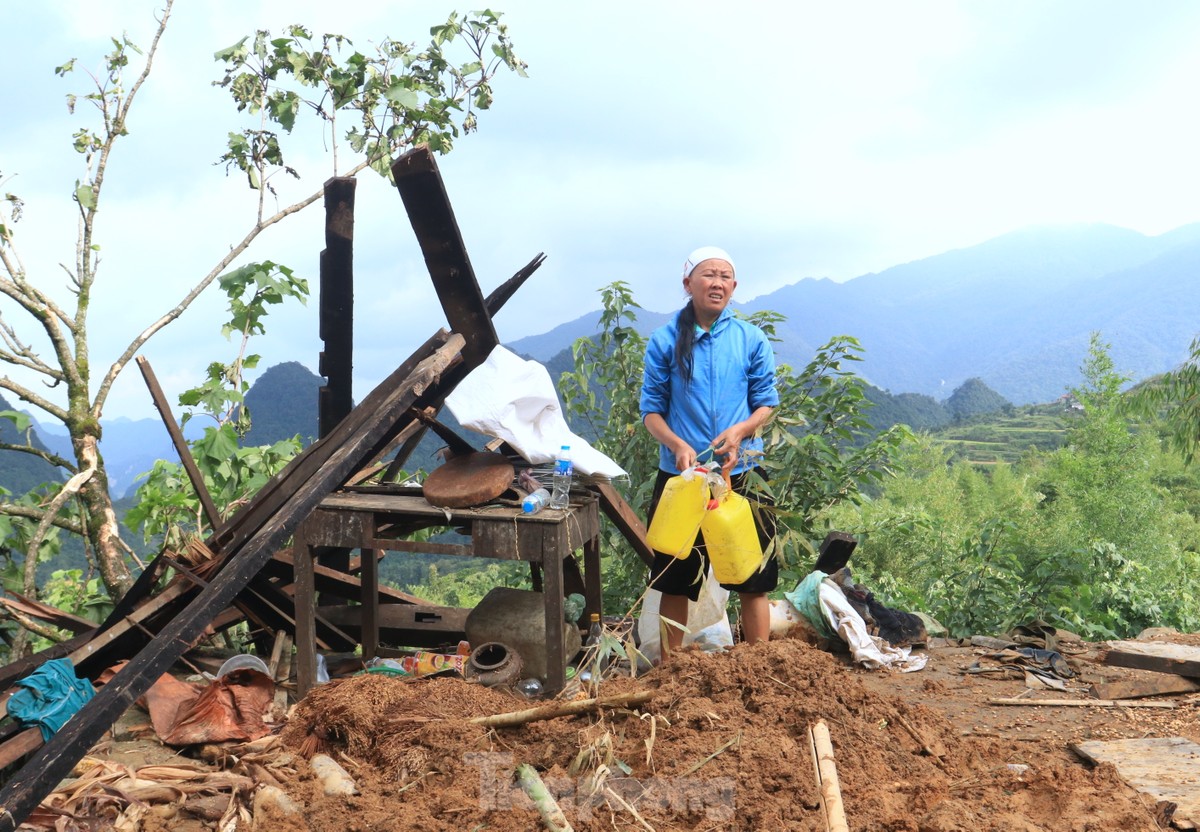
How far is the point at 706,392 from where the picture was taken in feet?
13.2

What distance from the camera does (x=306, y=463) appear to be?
15.2ft

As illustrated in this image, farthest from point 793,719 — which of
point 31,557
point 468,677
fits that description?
point 31,557

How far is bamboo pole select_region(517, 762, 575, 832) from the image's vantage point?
7.78ft

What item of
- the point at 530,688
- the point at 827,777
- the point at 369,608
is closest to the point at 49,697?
the point at 369,608

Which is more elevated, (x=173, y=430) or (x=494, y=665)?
(x=173, y=430)

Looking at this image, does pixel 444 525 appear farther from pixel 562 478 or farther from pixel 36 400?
pixel 36 400

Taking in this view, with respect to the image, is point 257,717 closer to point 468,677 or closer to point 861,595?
point 468,677

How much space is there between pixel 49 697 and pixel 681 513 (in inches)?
110

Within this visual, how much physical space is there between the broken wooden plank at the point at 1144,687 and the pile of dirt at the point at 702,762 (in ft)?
3.67

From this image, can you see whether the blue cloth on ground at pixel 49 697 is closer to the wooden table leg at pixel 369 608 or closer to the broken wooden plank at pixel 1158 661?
the wooden table leg at pixel 369 608

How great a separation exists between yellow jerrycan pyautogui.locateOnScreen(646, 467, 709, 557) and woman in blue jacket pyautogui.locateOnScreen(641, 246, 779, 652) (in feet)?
0.30

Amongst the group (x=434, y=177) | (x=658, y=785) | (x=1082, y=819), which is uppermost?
(x=434, y=177)

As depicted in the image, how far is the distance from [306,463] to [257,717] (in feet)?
4.28

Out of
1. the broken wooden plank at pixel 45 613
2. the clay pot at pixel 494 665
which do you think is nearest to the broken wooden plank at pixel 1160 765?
the clay pot at pixel 494 665
